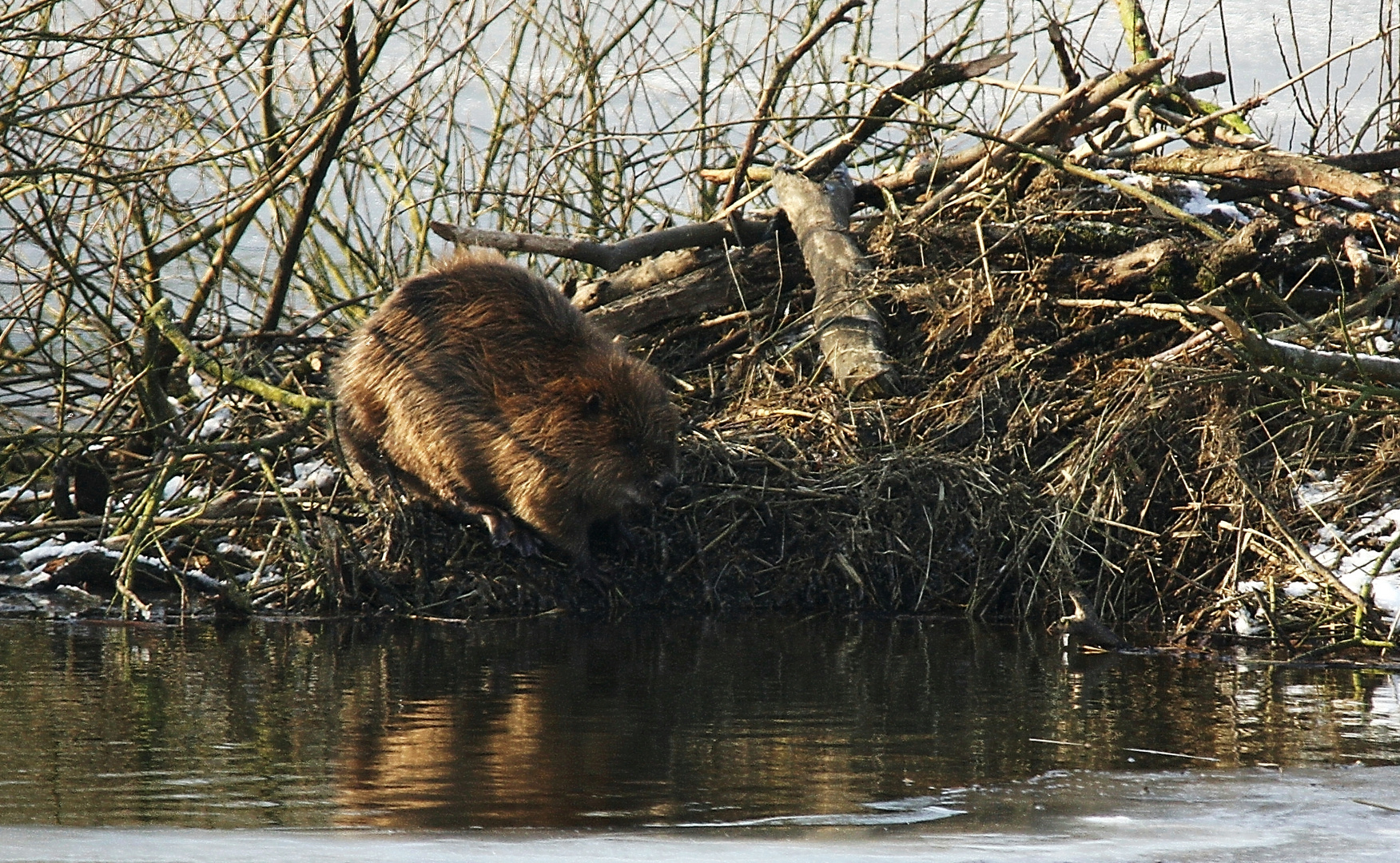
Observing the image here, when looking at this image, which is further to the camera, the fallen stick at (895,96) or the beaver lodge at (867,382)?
the fallen stick at (895,96)

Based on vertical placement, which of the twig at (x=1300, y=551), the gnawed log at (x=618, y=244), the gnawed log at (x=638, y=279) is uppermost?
the gnawed log at (x=618, y=244)

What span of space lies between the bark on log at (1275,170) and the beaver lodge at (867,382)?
0.01m

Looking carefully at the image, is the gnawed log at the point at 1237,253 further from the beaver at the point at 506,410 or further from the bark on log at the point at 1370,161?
the beaver at the point at 506,410

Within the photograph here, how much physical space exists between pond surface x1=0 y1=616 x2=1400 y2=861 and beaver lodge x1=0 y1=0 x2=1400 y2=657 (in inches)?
16.4

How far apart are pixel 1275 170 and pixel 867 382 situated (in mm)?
1434

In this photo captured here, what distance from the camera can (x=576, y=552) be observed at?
15.4 feet

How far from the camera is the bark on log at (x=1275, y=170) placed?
15.7 feet

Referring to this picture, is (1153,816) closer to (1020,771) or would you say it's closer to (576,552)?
(1020,771)

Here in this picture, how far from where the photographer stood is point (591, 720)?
318 cm

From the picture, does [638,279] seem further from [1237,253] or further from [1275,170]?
[1275,170]

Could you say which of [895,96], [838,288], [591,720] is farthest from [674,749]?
[895,96]

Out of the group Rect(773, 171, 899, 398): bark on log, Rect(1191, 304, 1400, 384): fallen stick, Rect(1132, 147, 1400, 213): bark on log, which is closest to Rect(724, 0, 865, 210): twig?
Rect(773, 171, 899, 398): bark on log

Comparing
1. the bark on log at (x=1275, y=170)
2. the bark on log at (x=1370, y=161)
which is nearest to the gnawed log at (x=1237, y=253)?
the bark on log at (x=1275, y=170)

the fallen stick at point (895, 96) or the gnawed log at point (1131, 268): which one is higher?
the fallen stick at point (895, 96)
